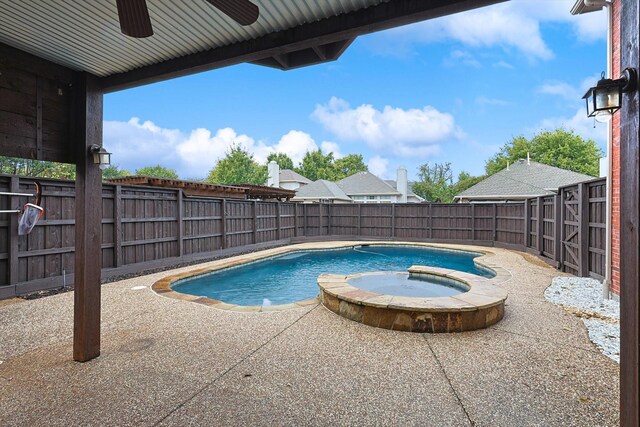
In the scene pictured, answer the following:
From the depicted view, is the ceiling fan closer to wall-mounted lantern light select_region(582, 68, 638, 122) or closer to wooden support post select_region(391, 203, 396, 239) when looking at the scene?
wall-mounted lantern light select_region(582, 68, 638, 122)

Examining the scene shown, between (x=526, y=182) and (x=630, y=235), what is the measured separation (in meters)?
19.5

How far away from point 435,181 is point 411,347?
41120mm

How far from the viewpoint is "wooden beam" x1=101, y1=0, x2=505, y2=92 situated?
2033 mm

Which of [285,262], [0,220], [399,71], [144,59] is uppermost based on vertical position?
[399,71]

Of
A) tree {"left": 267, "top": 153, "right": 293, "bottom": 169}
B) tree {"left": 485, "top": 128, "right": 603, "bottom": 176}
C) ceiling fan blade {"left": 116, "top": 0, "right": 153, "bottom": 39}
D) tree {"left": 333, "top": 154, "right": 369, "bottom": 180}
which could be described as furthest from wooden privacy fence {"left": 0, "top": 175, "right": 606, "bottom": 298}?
tree {"left": 267, "top": 153, "right": 293, "bottom": 169}

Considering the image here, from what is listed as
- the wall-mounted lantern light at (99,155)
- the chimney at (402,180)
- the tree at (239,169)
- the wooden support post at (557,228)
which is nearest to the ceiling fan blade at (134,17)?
the wall-mounted lantern light at (99,155)

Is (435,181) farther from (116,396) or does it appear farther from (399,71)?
(116,396)

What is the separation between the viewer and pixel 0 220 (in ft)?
16.4

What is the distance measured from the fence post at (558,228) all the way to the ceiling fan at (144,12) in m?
8.30

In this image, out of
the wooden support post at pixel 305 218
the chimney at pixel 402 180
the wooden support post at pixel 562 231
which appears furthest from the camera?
the chimney at pixel 402 180

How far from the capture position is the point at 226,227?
1031 cm

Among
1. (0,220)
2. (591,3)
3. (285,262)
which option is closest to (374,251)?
(285,262)

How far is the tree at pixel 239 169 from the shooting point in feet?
99.5

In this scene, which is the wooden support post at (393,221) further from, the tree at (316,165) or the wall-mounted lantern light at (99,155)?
the tree at (316,165)
